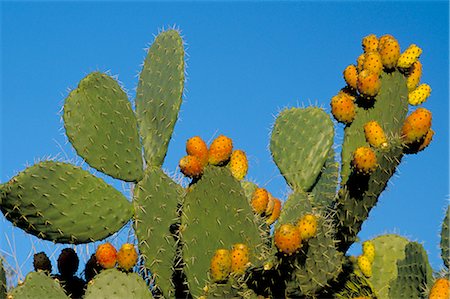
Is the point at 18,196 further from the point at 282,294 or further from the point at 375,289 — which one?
the point at 375,289

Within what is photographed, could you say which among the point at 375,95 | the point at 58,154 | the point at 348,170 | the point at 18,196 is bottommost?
the point at 18,196

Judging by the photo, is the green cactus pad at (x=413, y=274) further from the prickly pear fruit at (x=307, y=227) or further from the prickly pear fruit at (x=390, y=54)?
the prickly pear fruit at (x=390, y=54)

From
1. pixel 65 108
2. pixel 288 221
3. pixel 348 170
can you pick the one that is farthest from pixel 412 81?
pixel 65 108

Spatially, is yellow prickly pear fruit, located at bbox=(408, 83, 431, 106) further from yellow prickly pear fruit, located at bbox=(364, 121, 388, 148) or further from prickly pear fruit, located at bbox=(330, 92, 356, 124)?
yellow prickly pear fruit, located at bbox=(364, 121, 388, 148)

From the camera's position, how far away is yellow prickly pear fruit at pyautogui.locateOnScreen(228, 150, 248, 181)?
4.71 metres

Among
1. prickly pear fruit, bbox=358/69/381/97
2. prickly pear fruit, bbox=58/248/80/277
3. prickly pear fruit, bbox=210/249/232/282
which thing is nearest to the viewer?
prickly pear fruit, bbox=210/249/232/282

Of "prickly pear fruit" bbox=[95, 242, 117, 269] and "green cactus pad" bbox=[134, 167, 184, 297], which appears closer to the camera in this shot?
"prickly pear fruit" bbox=[95, 242, 117, 269]

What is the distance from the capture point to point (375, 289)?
4.80 meters

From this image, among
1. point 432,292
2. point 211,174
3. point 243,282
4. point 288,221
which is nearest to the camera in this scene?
point 432,292

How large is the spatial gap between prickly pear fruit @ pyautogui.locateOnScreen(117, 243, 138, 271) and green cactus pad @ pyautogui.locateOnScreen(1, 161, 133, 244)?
0.63 ft

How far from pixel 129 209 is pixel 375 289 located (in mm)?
1212

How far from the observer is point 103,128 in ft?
16.2

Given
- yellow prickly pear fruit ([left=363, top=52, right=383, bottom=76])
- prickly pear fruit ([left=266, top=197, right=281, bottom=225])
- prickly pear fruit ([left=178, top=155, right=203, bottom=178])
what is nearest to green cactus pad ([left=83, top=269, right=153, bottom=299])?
prickly pear fruit ([left=178, top=155, right=203, bottom=178])

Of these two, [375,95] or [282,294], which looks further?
[375,95]
